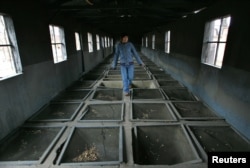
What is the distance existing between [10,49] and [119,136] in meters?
2.18

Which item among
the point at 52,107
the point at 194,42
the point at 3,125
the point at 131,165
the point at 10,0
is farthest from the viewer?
the point at 194,42

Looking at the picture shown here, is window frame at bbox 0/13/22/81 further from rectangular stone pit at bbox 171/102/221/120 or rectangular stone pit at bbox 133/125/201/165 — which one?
rectangular stone pit at bbox 171/102/221/120

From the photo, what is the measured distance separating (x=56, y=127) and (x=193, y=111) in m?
2.47

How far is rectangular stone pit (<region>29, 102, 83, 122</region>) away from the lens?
2834 millimetres

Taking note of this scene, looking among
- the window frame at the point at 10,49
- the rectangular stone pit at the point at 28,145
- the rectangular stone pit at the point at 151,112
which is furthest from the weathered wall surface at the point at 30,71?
the rectangular stone pit at the point at 151,112

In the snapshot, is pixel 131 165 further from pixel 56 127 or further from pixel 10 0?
pixel 10 0

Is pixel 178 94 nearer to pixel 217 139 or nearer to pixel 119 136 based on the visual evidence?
pixel 217 139

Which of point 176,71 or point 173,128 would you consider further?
point 176,71

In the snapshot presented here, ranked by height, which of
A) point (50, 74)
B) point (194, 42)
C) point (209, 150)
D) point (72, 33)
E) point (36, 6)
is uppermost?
point (36, 6)

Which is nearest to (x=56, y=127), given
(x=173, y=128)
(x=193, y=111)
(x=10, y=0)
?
(x=173, y=128)

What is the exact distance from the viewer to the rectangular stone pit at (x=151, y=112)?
9.39ft

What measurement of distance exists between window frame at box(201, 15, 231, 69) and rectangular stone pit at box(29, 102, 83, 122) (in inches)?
113

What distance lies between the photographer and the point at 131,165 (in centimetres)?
173

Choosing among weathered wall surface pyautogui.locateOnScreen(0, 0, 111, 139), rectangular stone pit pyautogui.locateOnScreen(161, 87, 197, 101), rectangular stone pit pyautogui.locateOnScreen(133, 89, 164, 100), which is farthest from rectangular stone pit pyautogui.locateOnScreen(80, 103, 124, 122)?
rectangular stone pit pyautogui.locateOnScreen(161, 87, 197, 101)
